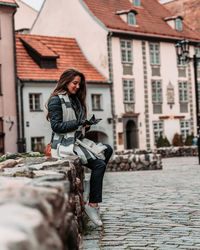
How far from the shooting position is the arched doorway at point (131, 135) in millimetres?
40791

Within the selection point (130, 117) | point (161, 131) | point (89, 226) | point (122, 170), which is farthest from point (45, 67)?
point (89, 226)

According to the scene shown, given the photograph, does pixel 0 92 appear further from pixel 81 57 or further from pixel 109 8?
pixel 109 8

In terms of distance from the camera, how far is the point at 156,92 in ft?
140

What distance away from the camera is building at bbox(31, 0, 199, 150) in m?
39.7

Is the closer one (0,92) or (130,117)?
(0,92)

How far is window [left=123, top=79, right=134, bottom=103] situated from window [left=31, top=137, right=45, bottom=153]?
767 cm

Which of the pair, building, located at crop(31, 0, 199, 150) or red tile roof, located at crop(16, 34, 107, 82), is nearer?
red tile roof, located at crop(16, 34, 107, 82)

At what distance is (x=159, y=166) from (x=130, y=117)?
61.6 ft

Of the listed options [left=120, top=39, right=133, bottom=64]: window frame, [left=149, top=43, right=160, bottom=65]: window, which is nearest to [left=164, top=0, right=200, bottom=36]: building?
[left=149, top=43, right=160, bottom=65]: window

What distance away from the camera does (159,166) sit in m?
21.8

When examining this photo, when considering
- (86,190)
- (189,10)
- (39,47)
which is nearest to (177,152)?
(39,47)

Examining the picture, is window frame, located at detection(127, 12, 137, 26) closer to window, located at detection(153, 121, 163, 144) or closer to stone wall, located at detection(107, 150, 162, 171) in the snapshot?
window, located at detection(153, 121, 163, 144)

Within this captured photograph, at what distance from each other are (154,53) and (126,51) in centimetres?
266

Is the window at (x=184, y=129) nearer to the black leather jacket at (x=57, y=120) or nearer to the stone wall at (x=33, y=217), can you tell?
the black leather jacket at (x=57, y=120)
